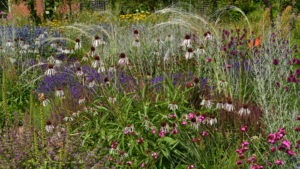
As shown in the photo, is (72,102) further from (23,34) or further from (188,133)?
(23,34)

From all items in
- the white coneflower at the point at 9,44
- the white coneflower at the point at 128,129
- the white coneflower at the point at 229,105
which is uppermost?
the white coneflower at the point at 9,44

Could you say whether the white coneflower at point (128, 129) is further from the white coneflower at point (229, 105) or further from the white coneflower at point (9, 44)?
the white coneflower at point (9, 44)

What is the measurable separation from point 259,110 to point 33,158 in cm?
224

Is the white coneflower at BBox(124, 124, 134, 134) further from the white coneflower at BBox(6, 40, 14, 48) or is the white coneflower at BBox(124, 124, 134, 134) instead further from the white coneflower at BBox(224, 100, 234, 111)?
the white coneflower at BBox(6, 40, 14, 48)

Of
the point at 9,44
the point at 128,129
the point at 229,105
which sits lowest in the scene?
the point at 128,129

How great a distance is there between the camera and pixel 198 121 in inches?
106

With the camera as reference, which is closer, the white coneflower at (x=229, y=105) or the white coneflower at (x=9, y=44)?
the white coneflower at (x=229, y=105)

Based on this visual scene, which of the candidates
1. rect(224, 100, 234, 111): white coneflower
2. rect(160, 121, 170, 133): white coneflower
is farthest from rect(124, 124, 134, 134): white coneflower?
rect(224, 100, 234, 111): white coneflower

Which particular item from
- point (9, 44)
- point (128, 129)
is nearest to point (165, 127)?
point (128, 129)

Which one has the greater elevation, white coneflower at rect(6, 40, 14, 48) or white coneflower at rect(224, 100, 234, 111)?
white coneflower at rect(6, 40, 14, 48)

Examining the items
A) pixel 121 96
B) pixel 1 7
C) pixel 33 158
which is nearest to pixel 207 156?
pixel 121 96

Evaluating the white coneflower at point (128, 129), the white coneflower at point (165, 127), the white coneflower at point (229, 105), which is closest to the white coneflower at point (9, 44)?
the white coneflower at point (128, 129)

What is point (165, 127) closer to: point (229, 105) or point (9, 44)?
point (229, 105)

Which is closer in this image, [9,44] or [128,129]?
[128,129]
